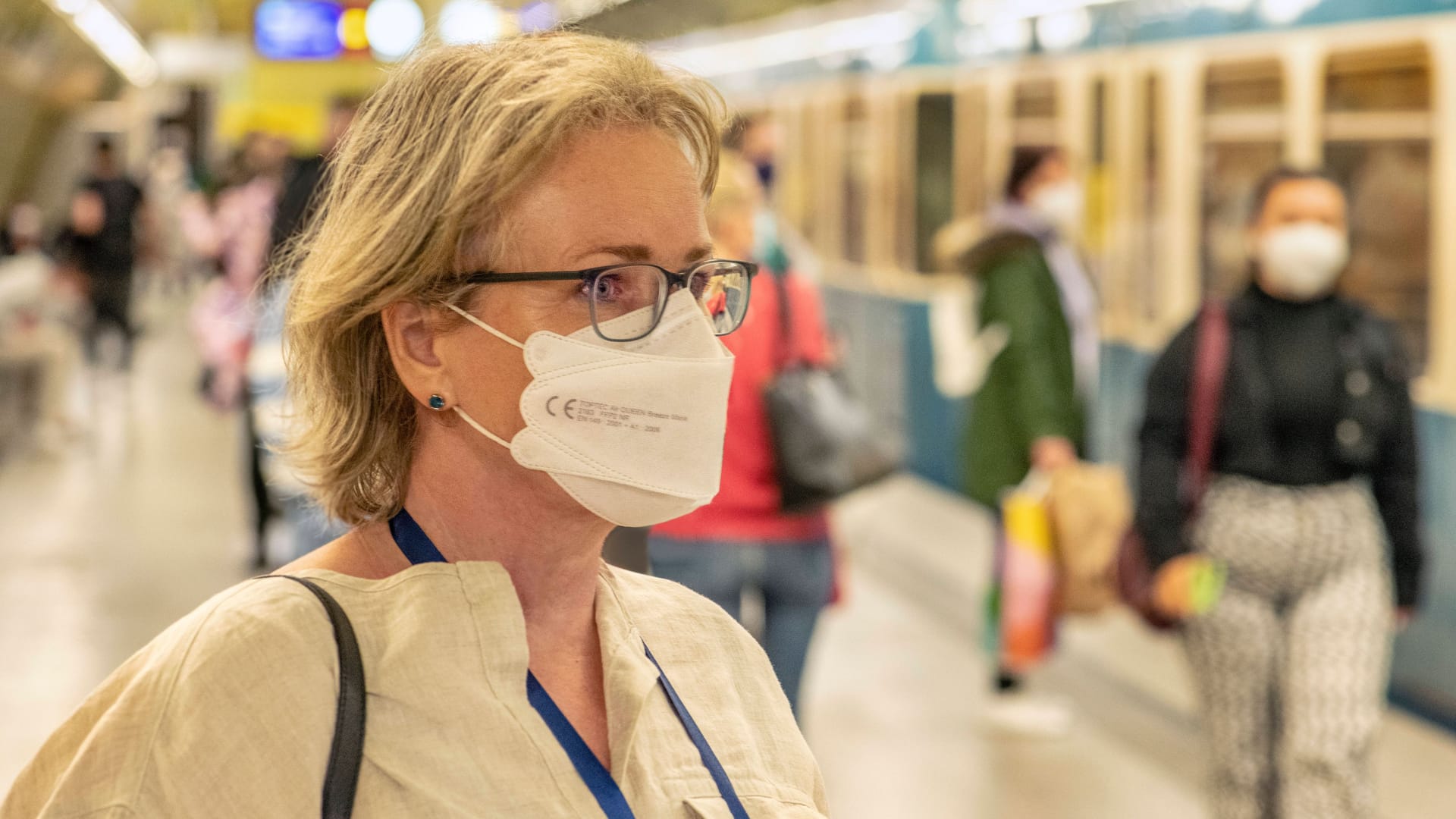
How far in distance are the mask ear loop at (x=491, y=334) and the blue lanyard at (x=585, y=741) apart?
92 millimetres

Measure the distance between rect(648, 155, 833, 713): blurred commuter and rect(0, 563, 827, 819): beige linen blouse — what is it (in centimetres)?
287

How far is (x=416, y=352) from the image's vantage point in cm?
149

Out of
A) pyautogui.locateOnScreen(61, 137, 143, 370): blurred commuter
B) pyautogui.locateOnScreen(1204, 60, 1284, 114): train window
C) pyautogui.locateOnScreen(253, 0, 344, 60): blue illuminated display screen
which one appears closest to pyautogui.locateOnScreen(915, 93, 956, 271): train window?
pyautogui.locateOnScreen(1204, 60, 1284, 114): train window

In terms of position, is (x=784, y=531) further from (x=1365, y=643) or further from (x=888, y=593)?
(x=888, y=593)

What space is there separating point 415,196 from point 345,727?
1.36ft

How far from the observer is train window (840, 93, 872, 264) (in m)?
12.5

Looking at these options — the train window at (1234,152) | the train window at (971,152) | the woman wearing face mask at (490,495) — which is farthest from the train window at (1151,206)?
the woman wearing face mask at (490,495)

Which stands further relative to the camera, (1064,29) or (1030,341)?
(1064,29)

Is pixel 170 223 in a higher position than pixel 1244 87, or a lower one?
lower

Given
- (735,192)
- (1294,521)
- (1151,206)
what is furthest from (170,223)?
(1294,521)

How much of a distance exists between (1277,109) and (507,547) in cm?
576

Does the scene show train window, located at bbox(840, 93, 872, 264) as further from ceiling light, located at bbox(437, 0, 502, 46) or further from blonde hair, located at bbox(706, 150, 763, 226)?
ceiling light, located at bbox(437, 0, 502, 46)

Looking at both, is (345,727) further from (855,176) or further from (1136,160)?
(855,176)

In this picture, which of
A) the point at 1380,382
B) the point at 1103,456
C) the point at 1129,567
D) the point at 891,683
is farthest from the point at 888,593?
the point at 1380,382
